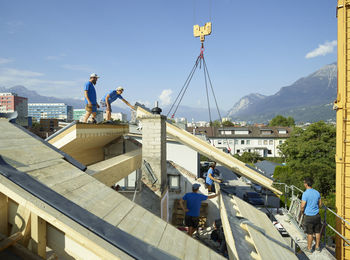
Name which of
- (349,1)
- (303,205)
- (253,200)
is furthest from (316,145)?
(303,205)

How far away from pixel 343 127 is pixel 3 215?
9.12 metres

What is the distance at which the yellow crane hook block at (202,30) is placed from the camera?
10031mm

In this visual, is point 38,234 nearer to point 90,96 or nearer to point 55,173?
point 55,173

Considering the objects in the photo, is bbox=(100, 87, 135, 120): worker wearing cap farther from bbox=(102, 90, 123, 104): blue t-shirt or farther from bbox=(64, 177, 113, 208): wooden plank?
bbox=(64, 177, 113, 208): wooden plank

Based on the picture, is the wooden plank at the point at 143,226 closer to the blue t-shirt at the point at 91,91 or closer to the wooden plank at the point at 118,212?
the wooden plank at the point at 118,212

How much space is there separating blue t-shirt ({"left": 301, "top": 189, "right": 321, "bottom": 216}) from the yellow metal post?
274cm

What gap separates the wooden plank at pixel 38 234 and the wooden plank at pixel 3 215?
0.28 metres

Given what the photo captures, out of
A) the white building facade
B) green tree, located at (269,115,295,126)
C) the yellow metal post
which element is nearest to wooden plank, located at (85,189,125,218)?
the yellow metal post

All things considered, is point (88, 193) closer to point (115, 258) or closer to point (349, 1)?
point (115, 258)

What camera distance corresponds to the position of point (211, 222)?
12055 mm

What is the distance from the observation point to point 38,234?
155 cm

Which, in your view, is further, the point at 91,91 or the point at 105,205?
the point at 91,91

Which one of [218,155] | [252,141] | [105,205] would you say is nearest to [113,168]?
[105,205]

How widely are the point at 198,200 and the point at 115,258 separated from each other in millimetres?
5025
